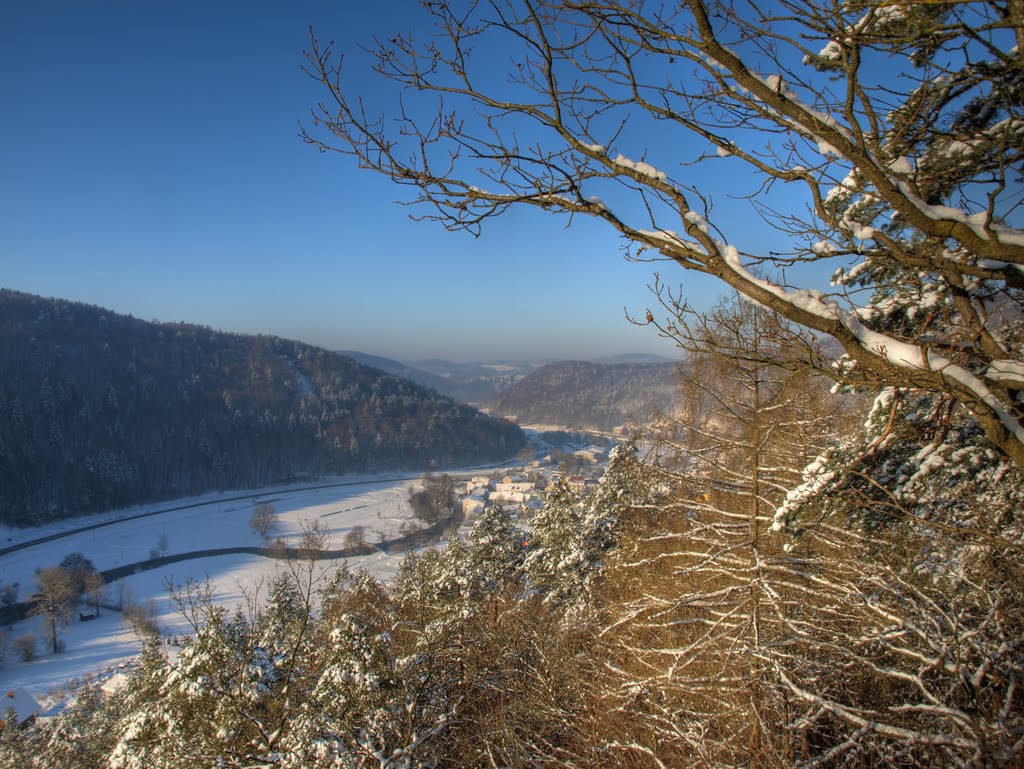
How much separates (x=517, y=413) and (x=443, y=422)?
3398 centimetres

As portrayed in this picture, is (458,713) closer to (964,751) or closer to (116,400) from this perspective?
(964,751)

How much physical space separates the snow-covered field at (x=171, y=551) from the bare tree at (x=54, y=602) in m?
0.53

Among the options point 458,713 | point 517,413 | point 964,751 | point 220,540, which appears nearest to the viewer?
point 964,751

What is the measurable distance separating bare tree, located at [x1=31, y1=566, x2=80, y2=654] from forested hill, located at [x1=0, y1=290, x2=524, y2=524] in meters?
22.0

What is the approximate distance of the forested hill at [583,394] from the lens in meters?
86.1

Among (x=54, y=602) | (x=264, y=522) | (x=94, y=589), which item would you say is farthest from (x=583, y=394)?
(x=54, y=602)

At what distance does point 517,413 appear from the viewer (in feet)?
339

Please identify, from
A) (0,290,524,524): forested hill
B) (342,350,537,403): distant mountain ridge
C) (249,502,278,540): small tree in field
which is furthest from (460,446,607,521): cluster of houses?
(342,350,537,403): distant mountain ridge

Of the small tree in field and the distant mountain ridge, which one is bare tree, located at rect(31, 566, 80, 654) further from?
the distant mountain ridge

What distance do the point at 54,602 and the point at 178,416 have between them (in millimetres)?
44012

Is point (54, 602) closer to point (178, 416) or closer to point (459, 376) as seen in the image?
point (178, 416)

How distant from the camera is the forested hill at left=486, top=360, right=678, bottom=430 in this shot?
86125 millimetres

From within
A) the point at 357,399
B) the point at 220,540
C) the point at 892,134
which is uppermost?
the point at 892,134

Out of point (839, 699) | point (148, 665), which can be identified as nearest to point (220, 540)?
point (148, 665)
